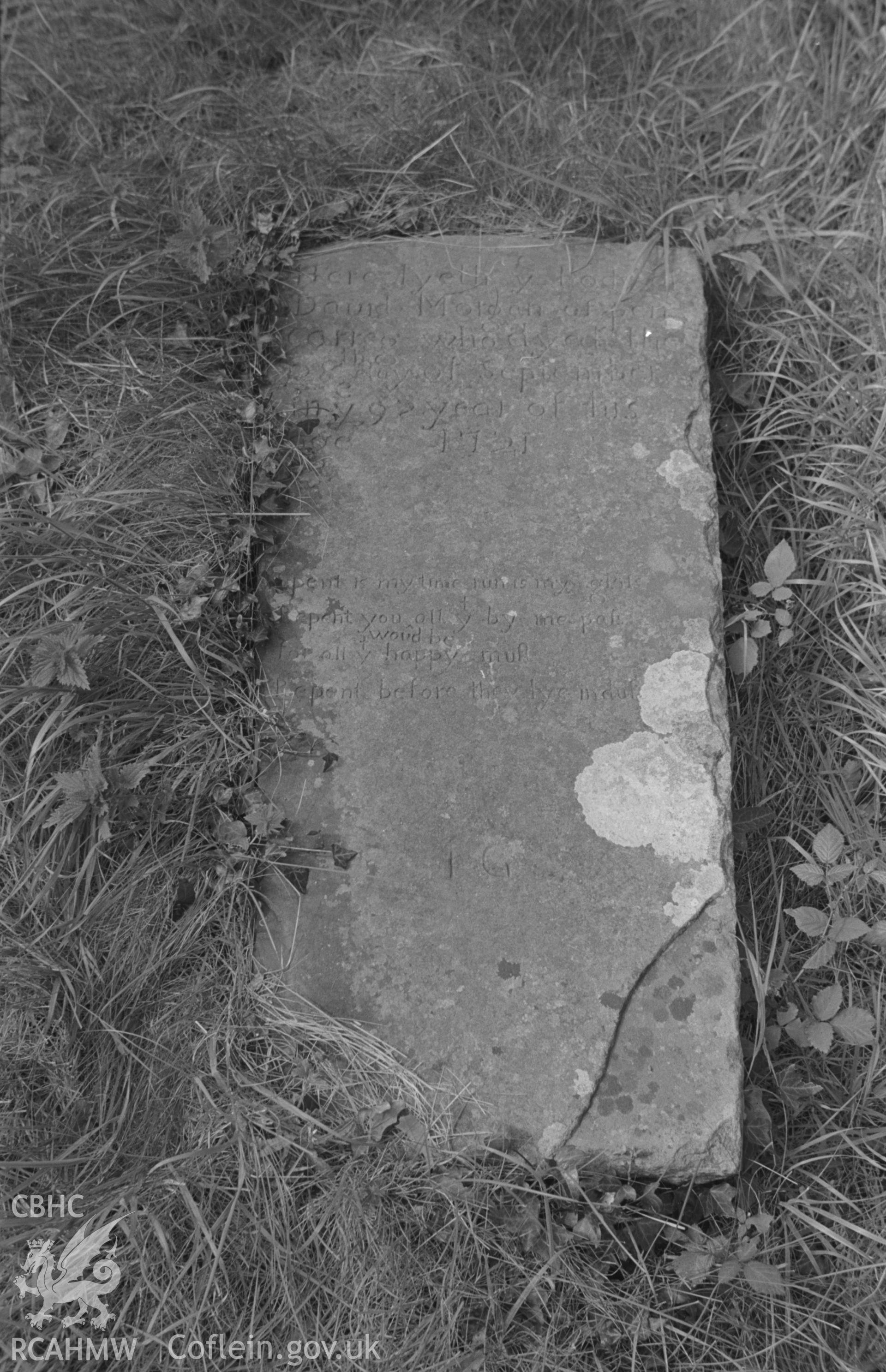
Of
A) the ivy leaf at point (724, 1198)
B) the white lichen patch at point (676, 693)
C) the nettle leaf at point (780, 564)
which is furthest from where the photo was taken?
the nettle leaf at point (780, 564)

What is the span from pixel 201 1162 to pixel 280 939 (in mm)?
414

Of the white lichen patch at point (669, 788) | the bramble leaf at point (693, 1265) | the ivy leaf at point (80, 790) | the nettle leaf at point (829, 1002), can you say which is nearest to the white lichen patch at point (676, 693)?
the white lichen patch at point (669, 788)

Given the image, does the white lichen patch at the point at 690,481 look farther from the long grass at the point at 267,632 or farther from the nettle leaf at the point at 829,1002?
the nettle leaf at the point at 829,1002

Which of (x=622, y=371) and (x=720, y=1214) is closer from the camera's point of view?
(x=720, y=1214)

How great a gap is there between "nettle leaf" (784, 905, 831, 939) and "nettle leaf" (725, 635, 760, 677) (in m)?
0.53

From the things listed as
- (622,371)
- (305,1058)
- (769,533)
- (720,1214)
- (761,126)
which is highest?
(761,126)

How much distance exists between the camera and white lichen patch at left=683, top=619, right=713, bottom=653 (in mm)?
2141

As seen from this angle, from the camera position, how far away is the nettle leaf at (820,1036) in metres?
2.02

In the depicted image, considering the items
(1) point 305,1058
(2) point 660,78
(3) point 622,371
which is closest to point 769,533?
(3) point 622,371

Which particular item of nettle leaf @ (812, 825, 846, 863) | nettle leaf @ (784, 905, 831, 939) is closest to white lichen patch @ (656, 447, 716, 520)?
nettle leaf @ (812, 825, 846, 863)

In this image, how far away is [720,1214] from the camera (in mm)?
1892

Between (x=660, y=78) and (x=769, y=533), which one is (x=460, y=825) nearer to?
(x=769, y=533)

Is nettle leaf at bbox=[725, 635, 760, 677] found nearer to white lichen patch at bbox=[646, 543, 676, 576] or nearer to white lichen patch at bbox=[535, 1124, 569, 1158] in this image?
white lichen patch at bbox=[646, 543, 676, 576]

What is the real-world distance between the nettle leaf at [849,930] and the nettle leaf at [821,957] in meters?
0.02
